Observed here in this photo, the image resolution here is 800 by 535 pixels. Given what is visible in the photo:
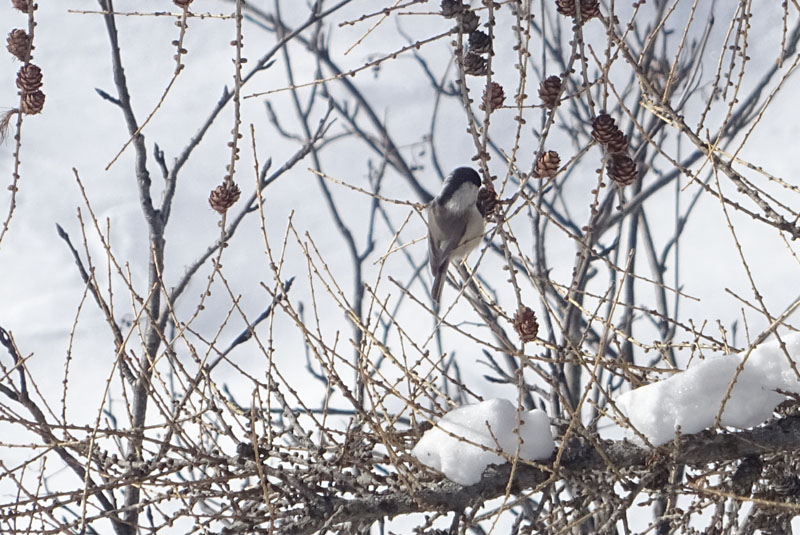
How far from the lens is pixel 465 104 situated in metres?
2.19

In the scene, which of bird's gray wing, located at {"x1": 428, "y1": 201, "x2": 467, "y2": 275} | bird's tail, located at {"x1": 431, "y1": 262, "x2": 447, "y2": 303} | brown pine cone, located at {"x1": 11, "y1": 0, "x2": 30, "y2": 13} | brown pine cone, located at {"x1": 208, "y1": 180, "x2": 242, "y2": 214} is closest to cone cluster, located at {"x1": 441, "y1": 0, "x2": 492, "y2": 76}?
brown pine cone, located at {"x1": 208, "y1": 180, "x2": 242, "y2": 214}

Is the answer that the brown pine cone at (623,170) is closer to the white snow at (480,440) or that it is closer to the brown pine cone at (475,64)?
the brown pine cone at (475,64)

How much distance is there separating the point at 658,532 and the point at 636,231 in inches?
82.2

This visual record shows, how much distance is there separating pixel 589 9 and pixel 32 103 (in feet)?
5.76

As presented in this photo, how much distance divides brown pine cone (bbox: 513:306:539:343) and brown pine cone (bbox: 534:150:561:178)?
0.38 meters

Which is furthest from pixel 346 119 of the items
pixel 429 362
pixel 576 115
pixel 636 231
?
pixel 429 362

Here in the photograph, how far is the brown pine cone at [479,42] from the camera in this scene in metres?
2.34

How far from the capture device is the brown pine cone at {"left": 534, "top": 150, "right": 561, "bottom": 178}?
2396 mm

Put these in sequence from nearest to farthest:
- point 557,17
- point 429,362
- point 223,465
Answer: point 223,465
point 429,362
point 557,17

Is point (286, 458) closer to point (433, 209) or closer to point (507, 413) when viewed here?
point (507, 413)

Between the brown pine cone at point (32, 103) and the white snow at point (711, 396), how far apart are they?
6.61ft

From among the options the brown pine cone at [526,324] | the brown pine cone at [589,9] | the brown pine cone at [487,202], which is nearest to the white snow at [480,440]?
the brown pine cone at [526,324]

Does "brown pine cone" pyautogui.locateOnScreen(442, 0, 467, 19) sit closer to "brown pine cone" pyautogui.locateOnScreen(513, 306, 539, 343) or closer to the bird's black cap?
"brown pine cone" pyautogui.locateOnScreen(513, 306, 539, 343)

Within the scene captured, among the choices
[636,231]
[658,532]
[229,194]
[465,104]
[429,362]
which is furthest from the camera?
[636,231]
